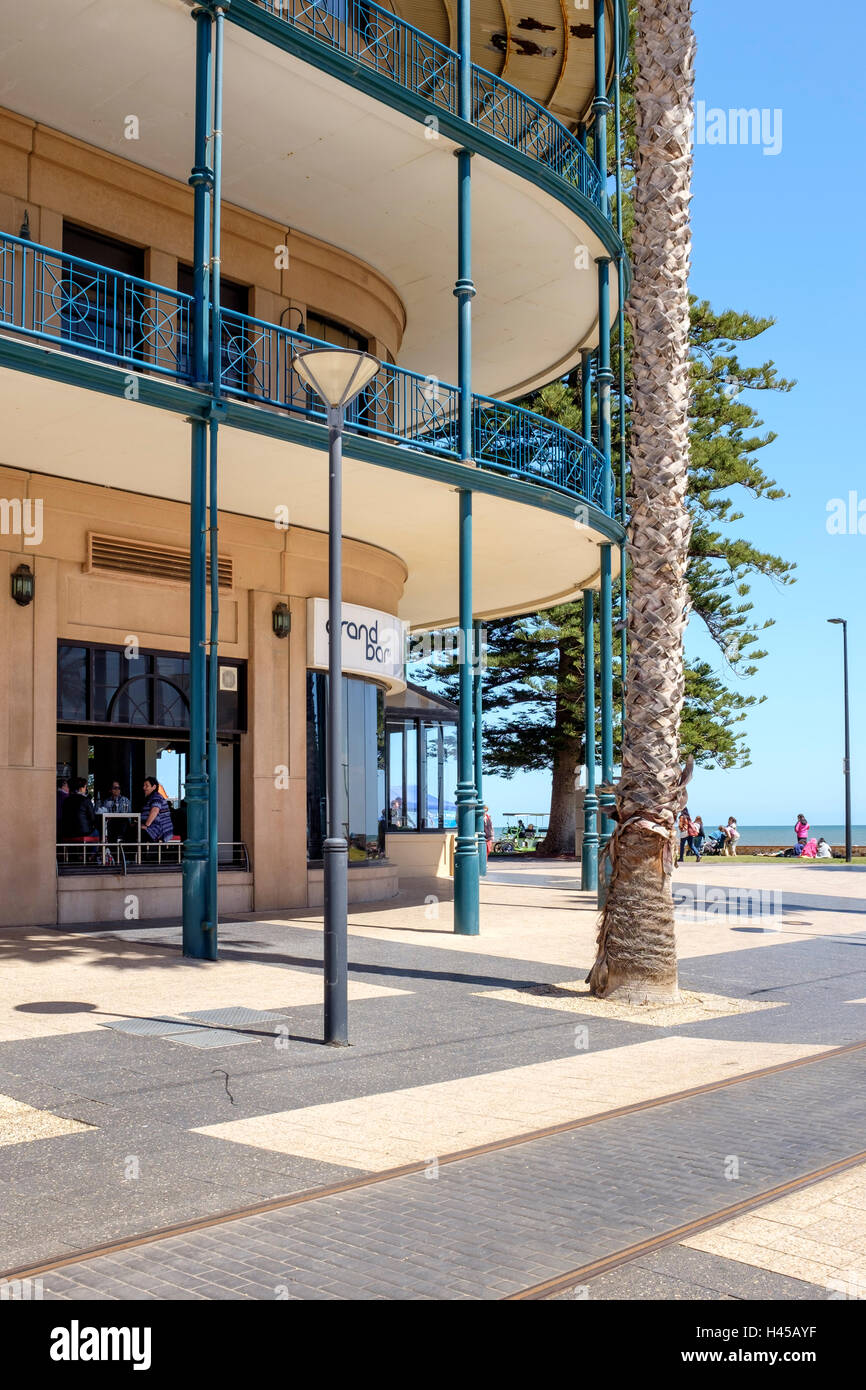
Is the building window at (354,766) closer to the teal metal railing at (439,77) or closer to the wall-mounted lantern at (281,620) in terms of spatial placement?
the wall-mounted lantern at (281,620)

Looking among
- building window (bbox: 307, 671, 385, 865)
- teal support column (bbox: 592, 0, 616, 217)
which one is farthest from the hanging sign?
teal support column (bbox: 592, 0, 616, 217)

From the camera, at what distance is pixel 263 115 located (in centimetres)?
1529

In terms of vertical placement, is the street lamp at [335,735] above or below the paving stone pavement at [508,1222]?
above

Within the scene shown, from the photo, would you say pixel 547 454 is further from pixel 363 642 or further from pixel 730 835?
pixel 730 835

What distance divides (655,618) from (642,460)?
1505 mm

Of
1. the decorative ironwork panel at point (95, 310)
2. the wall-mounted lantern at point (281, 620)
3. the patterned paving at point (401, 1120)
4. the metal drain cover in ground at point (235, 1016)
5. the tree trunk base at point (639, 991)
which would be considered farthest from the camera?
the wall-mounted lantern at point (281, 620)

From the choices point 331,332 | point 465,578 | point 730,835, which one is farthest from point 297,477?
point 730,835

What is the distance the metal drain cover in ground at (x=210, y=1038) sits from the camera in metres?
8.98

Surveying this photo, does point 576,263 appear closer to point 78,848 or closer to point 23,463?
point 23,463

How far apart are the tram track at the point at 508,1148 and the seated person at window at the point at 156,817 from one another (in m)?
10.7

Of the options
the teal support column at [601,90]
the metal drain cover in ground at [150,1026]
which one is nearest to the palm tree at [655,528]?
the metal drain cover in ground at [150,1026]

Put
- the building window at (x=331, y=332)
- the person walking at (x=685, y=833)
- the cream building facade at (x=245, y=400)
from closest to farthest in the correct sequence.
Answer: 1. the cream building facade at (x=245, y=400)
2. the building window at (x=331, y=332)
3. the person walking at (x=685, y=833)
